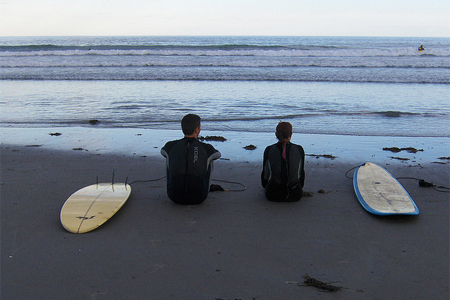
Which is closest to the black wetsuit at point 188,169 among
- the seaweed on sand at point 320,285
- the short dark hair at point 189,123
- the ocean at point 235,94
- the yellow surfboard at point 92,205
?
the short dark hair at point 189,123

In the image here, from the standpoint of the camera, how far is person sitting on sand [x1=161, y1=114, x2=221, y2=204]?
4301 millimetres

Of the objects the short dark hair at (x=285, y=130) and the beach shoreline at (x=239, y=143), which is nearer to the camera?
the short dark hair at (x=285, y=130)

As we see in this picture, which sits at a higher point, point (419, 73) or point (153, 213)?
point (419, 73)

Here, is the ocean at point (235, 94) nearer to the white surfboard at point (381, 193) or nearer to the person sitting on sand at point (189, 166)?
the white surfboard at point (381, 193)

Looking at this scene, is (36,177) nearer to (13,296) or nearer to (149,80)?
(13,296)

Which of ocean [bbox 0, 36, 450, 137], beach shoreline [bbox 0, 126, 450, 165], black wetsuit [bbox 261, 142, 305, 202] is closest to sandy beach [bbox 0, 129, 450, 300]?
black wetsuit [bbox 261, 142, 305, 202]

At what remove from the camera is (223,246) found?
11.4 ft

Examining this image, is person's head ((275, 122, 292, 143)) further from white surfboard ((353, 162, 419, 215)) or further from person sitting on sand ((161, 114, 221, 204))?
white surfboard ((353, 162, 419, 215))

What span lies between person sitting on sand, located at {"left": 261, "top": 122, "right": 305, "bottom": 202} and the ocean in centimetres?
414

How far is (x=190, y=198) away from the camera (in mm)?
4375

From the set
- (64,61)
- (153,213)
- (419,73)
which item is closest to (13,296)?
(153,213)

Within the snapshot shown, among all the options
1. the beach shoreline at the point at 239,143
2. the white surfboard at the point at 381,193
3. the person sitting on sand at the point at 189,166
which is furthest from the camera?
the beach shoreline at the point at 239,143

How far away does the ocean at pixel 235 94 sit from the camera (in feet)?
31.0

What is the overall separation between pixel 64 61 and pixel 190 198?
81.3ft
